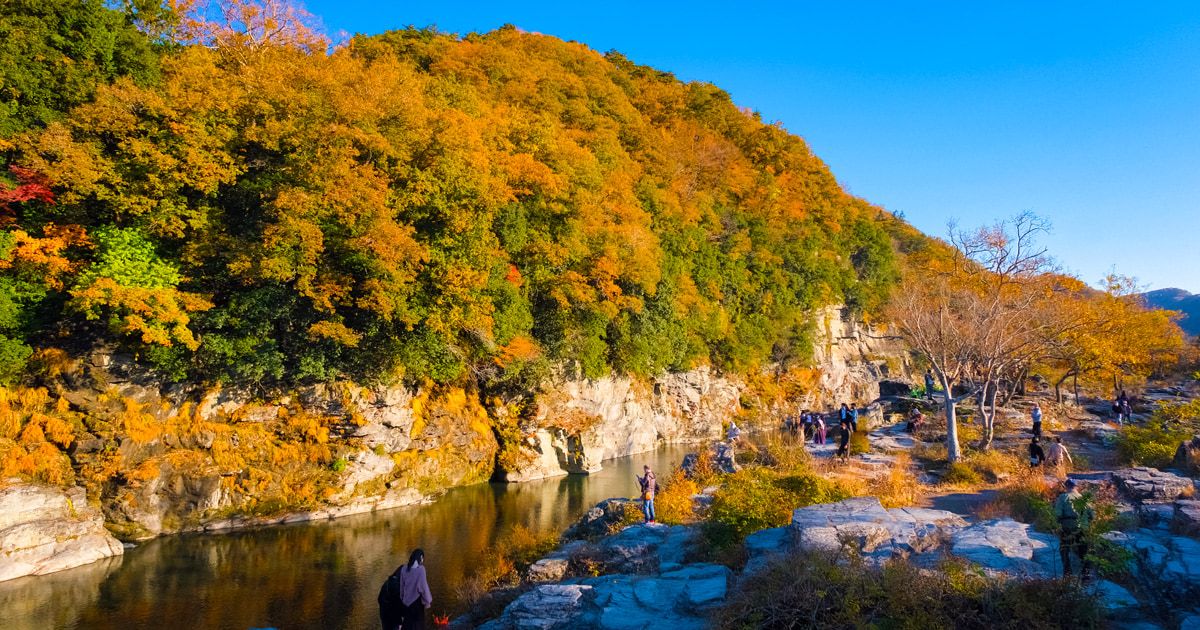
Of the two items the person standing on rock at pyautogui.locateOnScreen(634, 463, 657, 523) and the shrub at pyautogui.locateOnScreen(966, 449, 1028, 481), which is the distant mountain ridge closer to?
the shrub at pyautogui.locateOnScreen(966, 449, 1028, 481)

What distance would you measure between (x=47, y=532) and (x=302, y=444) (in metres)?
7.52

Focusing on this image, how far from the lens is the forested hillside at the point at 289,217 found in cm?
1853

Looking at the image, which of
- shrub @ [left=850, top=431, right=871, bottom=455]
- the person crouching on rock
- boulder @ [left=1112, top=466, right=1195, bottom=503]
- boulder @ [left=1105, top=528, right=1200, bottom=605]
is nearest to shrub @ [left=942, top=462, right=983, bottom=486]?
boulder @ [left=1112, top=466, right=1195, bottom=503]

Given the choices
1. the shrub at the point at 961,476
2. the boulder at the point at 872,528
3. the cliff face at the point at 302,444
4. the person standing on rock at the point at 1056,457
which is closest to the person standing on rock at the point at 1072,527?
the boulder at the point at 872,528

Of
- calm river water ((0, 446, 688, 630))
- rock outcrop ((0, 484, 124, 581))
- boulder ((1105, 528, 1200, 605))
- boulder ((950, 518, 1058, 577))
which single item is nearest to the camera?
boulder ((1105, 528, 1200, 605))

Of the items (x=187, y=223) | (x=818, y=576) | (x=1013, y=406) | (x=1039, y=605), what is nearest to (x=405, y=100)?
(x=187, y=223)

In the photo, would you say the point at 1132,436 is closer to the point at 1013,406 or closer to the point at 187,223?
the point at 1013,406

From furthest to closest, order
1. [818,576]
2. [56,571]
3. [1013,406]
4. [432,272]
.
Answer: [1013,406] → [432,272] → [56,571] → [818,576]

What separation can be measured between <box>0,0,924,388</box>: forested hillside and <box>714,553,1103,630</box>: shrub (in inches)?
701

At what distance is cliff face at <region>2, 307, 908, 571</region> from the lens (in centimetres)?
1897

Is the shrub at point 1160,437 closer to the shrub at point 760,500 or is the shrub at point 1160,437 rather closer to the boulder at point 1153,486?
the boulder at point 1153,486

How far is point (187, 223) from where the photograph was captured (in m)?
20.2

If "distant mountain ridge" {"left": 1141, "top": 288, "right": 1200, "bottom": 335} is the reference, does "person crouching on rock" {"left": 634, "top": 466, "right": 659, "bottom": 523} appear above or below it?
below

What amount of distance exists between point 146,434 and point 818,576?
2146cm
